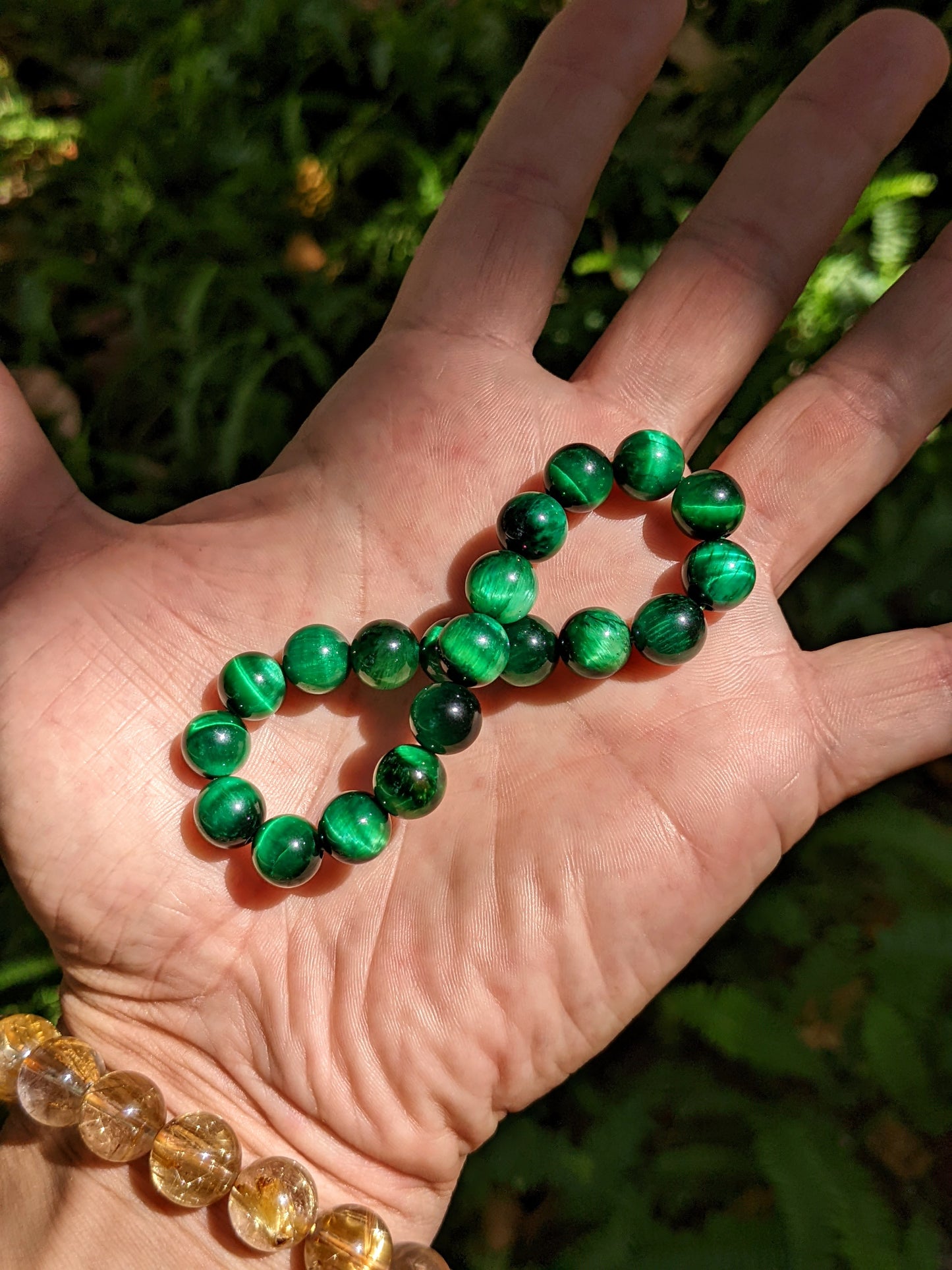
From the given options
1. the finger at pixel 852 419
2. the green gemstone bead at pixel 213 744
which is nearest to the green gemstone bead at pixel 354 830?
the green gemstone bead at pixel 213 744

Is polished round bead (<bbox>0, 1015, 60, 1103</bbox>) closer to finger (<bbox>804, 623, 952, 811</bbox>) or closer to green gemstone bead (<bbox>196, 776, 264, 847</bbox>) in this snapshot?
green gemstone bead (<bbox>196, 776, 264, 847</bbox>)

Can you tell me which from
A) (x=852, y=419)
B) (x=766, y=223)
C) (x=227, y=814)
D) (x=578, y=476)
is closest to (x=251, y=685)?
(x=227, y=814)

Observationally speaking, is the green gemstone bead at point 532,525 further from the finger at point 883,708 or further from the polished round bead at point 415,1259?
the polished round bead at point 415,1259

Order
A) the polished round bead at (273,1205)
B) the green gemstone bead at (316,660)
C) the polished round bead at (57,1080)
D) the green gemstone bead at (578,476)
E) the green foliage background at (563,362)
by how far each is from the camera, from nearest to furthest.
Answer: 1. the polished round bead at (273,1205)
2. the polished round bead at (57,1080)
3. the green gemstone bead at (316,660)
4. the green gemstone bead at (578,476)
5. the green foliage background at (563,362)

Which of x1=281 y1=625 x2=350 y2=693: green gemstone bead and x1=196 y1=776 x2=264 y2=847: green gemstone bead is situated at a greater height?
x1=281 y1=625 x2=350 y2=693: green gemstone bead

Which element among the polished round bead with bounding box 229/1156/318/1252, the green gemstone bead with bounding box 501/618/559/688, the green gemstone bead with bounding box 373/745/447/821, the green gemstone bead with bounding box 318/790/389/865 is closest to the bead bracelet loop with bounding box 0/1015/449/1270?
the polished round bead with bounding box 229/1156/318/1252

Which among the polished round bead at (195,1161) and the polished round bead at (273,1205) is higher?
the polished round bead at (195,1161)
